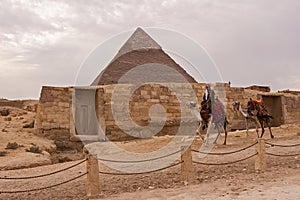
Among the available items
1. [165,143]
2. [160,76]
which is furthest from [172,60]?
[165,143]

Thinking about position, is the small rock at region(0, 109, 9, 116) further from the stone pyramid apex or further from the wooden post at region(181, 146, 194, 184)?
the wooden post at region(181, 146, 194, 184)

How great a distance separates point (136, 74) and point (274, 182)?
65.8ft

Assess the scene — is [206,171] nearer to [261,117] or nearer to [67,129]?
[261,117]

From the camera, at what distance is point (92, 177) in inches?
285

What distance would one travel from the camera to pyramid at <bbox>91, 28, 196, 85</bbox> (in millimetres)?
27359

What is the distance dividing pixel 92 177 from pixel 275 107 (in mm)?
19308

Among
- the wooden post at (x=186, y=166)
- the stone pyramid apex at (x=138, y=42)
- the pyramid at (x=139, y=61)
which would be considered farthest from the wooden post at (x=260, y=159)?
the stone pyramid apex at (x=138, y=42)

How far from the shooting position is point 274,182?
279 inches

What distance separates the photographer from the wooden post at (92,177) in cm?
721

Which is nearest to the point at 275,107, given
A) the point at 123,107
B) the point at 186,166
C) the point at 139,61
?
the point at 123,107

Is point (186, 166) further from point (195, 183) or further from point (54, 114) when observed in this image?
point (54, 114)

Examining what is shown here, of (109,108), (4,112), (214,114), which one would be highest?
(4,112)

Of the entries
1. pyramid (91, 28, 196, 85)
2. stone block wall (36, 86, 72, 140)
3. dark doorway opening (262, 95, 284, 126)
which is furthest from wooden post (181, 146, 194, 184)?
pyramid (91, 28, 196, 85)

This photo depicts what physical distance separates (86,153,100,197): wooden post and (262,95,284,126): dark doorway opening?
18.4 metres
